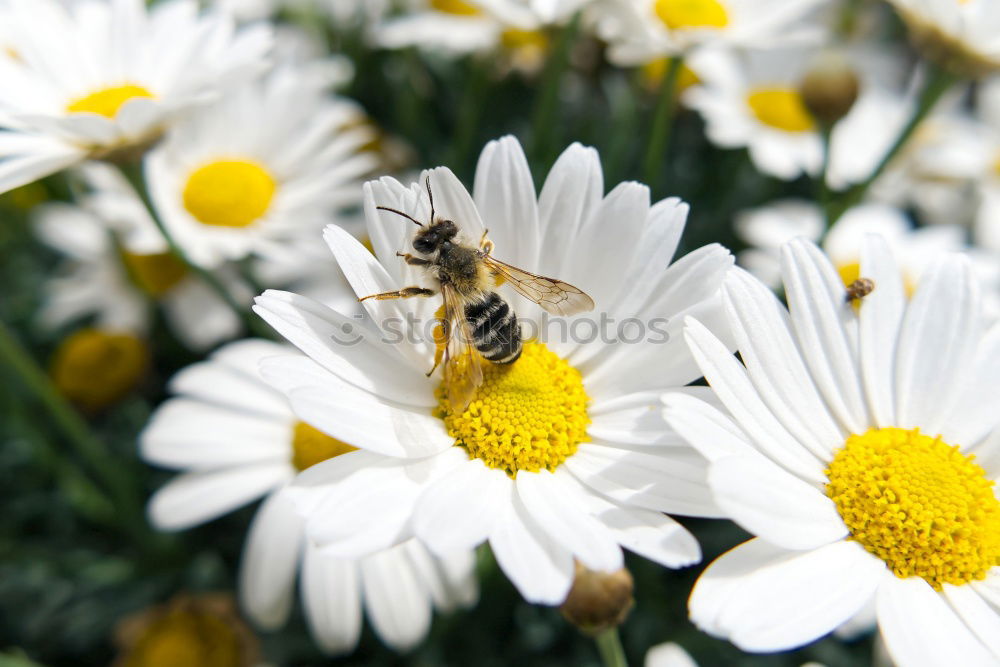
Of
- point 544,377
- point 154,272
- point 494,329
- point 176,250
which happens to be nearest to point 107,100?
point 176,250

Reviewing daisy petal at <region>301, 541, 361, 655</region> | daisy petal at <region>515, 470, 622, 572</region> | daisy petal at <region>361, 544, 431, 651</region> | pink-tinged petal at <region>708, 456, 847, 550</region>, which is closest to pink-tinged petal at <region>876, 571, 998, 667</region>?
pink-tinged petal at <region>708, 456, 847, 550</region>

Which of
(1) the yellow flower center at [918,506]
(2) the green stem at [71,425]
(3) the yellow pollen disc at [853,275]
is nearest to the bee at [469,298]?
(1) the yellow flower center at [918,506]

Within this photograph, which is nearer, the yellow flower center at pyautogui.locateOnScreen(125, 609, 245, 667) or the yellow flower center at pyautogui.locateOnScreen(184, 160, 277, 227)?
the yellow flower center at pyautogui.locateOnScreen(125, 609, 245, 667)

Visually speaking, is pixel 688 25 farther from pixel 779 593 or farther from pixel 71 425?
pixel 71 425

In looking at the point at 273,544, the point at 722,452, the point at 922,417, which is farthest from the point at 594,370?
the point at 273,544

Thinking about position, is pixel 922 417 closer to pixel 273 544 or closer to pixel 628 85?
pixel 273 544

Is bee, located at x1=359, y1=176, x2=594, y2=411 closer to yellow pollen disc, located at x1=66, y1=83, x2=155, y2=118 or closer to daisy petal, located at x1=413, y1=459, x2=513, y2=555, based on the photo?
daisy petal, located at x1=413, y1=459, x2=513, y2=555

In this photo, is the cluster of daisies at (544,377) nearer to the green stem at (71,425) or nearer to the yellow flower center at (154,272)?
the yellow flower center at (154,272)
